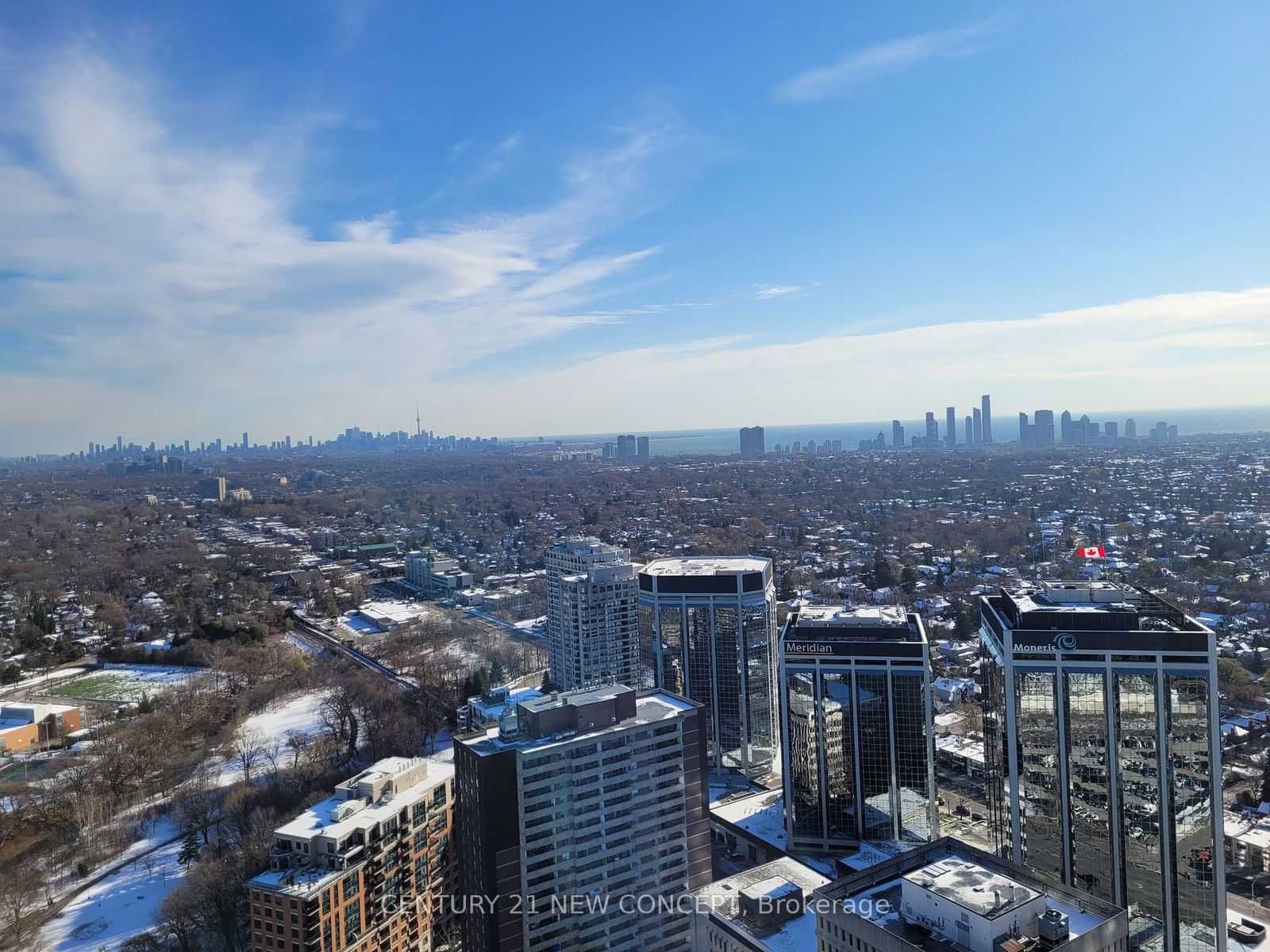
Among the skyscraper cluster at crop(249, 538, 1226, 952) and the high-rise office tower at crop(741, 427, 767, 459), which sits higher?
the high-rise office tower at crop(741, 427, 767, 459)

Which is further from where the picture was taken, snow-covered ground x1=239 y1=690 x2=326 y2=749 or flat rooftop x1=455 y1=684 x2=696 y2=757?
snow-covered ground x1=239 y1=690 x2=326 y2=749

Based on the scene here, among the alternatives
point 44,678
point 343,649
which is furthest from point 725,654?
point 44,678

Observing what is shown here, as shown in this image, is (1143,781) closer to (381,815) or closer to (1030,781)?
(1030,781)

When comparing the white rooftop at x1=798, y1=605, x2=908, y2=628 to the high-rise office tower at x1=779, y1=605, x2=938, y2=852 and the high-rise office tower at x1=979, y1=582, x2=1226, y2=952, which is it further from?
the high-rise office tower at x1=979, y1=582, x2=1226, y2=952

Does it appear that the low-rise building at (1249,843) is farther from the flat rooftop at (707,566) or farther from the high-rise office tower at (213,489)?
the high-rise office tower at (213,489)

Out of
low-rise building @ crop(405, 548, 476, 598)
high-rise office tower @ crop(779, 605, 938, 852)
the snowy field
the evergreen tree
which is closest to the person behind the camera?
high-rise office tower @ crop(779, 605, 938, 852)

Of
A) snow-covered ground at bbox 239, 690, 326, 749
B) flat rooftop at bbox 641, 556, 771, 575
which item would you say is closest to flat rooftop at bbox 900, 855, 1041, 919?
flat rooftop at bbox 641, 556, 771, 575
